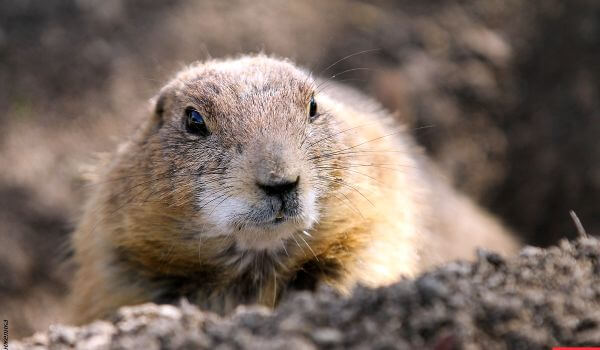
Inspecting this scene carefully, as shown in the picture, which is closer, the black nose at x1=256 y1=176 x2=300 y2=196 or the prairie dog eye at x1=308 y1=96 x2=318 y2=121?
the black nose at x1=256 y1=176 x2=300 y2=196

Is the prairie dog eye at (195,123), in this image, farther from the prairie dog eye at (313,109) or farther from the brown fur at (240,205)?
the prairie dog eye at (313,109)

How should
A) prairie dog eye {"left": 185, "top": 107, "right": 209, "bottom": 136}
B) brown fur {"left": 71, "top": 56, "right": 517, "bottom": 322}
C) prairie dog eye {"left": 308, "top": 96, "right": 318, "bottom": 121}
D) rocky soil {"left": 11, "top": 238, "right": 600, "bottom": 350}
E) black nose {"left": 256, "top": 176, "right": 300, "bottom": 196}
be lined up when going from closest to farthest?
rocky soil {"left": 11, "top": 238, "right": 600, "bottom": 350}
black nose {"left": 256, "top": 176, "right": 300, "bottom": 196}
brown fur {"left": 71, "top": 56, "right": 517, "bottom": 322}
prairie dog eye {"left": 185, "top": 107, "right": 209, "bottom": 136}
prairie dog eye {"left": 308, "top": 96, "right": 318, "bottom": 121}

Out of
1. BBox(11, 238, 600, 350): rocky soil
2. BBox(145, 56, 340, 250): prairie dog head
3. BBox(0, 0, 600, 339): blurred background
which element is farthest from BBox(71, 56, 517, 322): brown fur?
BBox(0, 0, 600, 339): blurred background

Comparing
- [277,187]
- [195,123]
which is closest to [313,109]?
[195,123]

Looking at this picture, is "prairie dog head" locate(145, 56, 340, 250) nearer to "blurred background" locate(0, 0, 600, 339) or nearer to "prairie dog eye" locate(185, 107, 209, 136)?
"prairie dog eye" locate(185, 107, 209, 136)

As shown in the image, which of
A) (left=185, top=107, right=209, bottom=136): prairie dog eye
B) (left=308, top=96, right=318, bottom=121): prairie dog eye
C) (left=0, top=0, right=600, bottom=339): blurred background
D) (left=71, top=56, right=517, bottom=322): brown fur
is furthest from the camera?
(left=0, top=0, right=600, bottom=339): blurred background

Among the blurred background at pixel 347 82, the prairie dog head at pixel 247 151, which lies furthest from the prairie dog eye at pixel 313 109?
the blurred background at pixel 347 82

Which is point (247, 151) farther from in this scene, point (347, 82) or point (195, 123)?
point (347, 82)
